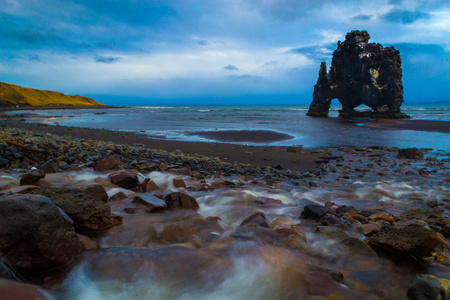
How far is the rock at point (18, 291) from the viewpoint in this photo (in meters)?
1.68

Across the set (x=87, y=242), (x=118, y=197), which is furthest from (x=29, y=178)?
(x=87, y=242)

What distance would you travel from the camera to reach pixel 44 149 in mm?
7207

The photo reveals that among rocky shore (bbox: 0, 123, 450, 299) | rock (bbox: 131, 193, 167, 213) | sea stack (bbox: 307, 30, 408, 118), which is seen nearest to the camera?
rocky shore (bbox: 0, 123, 450, 299)

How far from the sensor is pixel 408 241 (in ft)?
9.13

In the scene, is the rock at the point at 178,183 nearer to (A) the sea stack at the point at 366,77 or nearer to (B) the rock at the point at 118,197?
(B) the rock at the point at 118,197

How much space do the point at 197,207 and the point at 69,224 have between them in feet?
7.43

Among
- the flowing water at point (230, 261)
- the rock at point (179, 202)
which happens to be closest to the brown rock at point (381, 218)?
the flowing water at point (230, 261)

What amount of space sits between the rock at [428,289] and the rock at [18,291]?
9.92 ft

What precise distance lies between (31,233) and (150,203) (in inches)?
79.1

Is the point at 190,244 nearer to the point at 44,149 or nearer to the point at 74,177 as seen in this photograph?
the point at 74,177

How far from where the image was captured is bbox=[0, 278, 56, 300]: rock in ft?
5.52

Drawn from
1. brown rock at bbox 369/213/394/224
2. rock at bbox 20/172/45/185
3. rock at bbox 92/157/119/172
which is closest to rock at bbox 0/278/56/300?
rock at bbox 20/172/45/185

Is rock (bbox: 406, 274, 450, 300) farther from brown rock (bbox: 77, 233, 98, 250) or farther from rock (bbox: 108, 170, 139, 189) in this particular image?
rock (bbox: 108, 170, 139, 189)

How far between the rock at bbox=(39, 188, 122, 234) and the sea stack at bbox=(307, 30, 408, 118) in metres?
52.8
